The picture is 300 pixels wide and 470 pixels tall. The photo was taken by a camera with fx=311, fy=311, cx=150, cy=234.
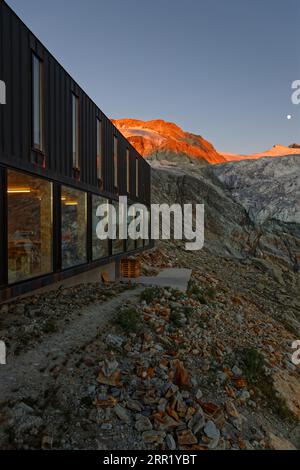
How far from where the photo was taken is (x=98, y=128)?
13.1m

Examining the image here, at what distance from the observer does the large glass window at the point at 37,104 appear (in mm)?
8031

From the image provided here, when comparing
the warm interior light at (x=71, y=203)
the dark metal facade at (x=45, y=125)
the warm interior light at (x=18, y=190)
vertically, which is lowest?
the warm interior light at (x=71, y=203)

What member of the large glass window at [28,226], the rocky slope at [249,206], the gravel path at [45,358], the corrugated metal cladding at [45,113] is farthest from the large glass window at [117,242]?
the rocky slope at [249,206]

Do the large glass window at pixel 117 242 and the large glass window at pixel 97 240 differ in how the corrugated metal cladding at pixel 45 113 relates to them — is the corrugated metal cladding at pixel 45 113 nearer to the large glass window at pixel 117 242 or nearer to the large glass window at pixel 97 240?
the large glass window at pixel 97 240

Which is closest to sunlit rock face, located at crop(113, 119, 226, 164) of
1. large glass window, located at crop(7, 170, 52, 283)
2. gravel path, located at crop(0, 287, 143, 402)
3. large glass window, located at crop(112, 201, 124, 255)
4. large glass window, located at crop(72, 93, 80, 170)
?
large glass window, located at crop(112, 201, 124, 255)

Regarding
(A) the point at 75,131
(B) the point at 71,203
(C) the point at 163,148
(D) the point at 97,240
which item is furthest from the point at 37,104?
(C) the point at 163,148

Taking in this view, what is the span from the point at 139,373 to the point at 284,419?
387cm

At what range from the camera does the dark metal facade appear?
6.81 meters

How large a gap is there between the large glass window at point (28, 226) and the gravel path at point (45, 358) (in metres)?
1.69

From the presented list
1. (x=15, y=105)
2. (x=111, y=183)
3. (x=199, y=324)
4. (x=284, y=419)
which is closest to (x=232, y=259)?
(x=111, y=183)

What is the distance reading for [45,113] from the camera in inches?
337

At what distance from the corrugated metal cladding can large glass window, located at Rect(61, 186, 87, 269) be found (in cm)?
46

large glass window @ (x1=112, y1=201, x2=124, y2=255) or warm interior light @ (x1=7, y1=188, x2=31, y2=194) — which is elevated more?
warm interior light @ (x1=7, y1=188, x2=31, y2=194)

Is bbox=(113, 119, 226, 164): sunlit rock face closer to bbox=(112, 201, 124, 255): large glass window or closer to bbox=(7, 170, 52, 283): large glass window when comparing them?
bbox=(112, 201, 124, 255): large glass window
